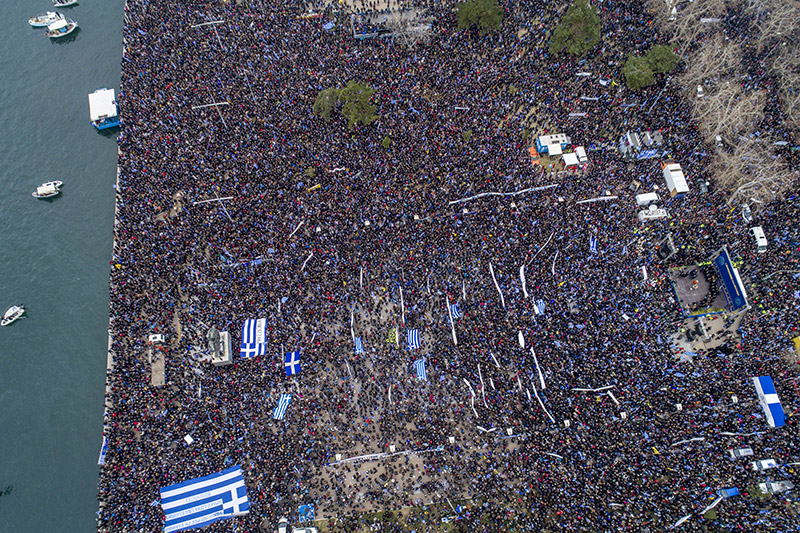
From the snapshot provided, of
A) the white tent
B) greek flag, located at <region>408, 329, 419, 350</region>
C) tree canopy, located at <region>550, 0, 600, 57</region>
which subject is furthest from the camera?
tree canopy, located at <region>550, 0, 600, 57</region>

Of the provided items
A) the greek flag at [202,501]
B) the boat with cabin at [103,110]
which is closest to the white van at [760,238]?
the greek flag at [202,501]

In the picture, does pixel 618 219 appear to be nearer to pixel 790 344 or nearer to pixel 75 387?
pixel 790 344

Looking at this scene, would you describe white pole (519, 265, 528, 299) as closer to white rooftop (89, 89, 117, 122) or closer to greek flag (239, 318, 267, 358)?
greek flag (239, 318, 267, 358)

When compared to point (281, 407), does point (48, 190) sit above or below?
above


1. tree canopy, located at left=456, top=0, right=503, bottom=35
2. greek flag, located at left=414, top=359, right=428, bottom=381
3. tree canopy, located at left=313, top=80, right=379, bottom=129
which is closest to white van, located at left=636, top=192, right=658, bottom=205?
tree canopy, located at left=456, top=0, right=503, bottom=35

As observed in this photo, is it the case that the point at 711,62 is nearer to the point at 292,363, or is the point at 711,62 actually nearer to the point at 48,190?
the point at 292,363

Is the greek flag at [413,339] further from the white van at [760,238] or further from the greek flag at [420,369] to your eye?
the white van at [760,238]

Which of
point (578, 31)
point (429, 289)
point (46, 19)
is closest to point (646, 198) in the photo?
point (578, 31)
